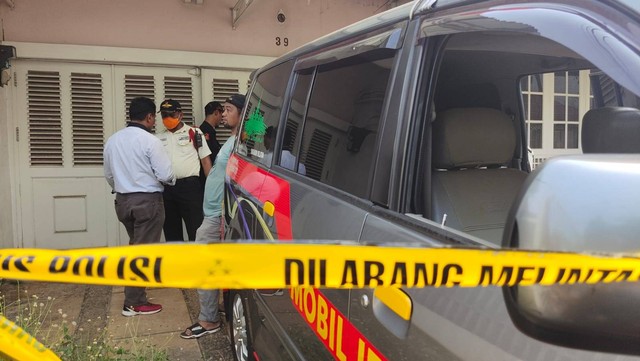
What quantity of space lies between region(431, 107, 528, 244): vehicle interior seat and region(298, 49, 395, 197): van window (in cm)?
30

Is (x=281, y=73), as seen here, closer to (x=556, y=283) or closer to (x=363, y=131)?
(x=363, y=131)

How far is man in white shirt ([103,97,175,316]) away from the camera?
12.9ft

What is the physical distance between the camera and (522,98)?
2.60m

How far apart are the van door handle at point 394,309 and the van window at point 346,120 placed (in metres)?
0.43

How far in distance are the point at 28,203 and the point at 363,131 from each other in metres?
4.60

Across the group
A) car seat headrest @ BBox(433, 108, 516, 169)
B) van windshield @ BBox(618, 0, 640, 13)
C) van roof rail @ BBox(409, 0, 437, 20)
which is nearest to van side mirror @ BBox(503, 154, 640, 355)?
van windshield @ BBox(618, 0, 640, 13)

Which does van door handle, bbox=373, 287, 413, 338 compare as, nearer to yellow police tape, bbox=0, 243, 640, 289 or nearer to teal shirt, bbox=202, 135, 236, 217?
yellow police tape, bbox=0, 243, 640, 289

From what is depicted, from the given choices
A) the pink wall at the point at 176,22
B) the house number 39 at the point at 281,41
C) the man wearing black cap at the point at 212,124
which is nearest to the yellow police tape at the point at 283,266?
the man wearing black cap at the point at 212,124

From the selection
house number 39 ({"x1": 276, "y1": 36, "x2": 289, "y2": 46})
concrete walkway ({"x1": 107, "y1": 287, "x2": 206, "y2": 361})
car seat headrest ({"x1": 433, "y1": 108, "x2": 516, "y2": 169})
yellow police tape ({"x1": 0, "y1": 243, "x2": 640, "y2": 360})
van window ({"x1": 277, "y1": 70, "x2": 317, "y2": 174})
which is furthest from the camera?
house number 39 ({"x1": 276, "y1": 36, "x2": 289, "y2": 46})

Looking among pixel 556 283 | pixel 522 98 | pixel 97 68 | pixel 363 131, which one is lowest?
pixel 556 283

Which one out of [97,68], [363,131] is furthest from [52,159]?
→ [363,131]

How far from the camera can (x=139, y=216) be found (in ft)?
13.1

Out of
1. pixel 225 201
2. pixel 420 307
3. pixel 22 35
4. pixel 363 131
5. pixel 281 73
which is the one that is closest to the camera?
pixel 420 307

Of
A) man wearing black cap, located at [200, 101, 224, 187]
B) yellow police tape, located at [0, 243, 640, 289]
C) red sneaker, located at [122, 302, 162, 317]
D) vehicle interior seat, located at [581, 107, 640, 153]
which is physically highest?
man wearing black cap, located at [200, 101, 224, 187]
